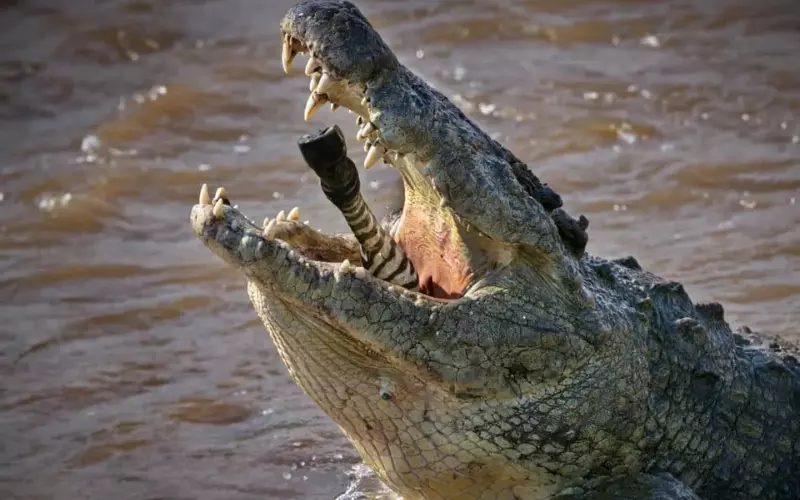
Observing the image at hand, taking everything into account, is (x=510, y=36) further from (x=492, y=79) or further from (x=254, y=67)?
(x=254, y=67)

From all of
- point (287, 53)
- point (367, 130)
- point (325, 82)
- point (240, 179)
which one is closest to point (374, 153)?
point (367, 130)

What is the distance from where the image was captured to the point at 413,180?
14.0ft

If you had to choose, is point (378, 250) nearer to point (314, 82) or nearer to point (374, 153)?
point (374, 153)

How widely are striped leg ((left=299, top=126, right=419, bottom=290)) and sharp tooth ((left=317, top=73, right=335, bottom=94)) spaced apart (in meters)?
0.37

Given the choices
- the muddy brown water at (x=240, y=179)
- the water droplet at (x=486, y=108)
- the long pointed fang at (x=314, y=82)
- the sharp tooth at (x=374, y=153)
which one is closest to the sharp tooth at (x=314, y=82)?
the long pointed fang at (x=314, y=82)

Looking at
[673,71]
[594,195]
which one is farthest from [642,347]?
[673,71]

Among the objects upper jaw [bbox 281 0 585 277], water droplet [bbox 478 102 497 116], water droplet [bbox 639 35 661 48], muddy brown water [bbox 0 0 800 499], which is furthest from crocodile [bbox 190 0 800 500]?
water droplet [bbox 639 35 661 48]

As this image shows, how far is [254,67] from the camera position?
10.9m

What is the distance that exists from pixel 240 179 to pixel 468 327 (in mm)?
5132

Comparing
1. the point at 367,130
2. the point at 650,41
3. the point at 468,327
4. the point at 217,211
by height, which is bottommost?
the point at 468,327

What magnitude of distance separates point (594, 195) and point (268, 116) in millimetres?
2924

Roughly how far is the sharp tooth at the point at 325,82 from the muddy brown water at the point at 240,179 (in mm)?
2221

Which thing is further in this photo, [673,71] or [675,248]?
[673,71]

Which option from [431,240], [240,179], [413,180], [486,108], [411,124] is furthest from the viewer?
[486,108]
